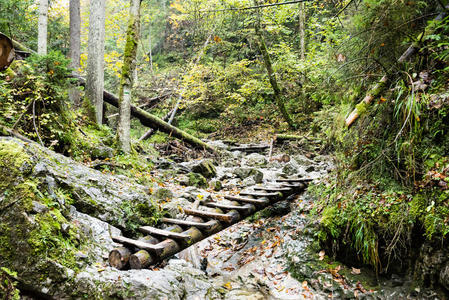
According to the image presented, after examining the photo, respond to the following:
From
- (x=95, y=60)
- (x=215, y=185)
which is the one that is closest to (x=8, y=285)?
(x=215, y=185)

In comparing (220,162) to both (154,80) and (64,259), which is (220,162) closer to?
(64,259)

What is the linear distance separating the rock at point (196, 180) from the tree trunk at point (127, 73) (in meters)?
1.87

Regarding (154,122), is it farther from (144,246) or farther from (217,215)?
(144,246)

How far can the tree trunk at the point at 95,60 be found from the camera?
805 cm

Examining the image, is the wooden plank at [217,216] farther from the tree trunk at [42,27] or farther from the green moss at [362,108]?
the tree trunk at [42,27]

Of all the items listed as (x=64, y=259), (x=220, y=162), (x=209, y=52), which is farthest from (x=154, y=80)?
(x=64, y=259)

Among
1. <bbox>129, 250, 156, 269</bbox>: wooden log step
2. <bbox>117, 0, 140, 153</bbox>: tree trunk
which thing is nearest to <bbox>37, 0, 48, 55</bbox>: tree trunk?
<bbox>117, 0, 140, 153</bbox>: tree trunk

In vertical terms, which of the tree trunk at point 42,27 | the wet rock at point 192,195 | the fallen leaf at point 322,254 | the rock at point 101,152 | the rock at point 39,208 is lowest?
the wet rock at point 192,195

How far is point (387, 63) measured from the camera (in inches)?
168

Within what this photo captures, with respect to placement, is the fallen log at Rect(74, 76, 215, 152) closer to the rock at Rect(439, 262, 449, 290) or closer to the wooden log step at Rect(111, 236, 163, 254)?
the wooden log step at Rect(111, 236, 163, 254)

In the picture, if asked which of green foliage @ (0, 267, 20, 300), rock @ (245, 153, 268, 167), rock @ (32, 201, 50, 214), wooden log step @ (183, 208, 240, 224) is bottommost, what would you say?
rock @ (245, 153, 268, 167)

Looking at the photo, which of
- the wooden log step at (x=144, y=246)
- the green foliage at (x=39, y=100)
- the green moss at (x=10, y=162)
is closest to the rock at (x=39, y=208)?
the green moss at (x=10, y=162)

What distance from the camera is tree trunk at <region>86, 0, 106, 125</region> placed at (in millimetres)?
8047

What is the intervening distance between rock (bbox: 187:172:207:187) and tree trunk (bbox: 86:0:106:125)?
10.5 ft
